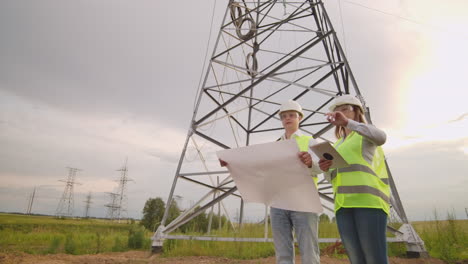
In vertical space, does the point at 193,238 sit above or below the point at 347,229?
below

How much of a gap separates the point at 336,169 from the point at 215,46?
5.51 meters

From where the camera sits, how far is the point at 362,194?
188 centimetres

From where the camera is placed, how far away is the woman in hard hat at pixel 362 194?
1.78 metres

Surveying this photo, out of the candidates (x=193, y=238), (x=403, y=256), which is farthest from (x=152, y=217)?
(x=403, y=256)

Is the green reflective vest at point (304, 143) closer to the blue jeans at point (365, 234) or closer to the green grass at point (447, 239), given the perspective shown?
the blue jeans at point (365, 234)

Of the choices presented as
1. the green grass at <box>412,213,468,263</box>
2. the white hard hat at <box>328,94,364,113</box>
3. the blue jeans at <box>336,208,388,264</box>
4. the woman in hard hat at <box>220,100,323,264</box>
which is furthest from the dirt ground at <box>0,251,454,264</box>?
the white hard hat at <box>328,94,364,113</box>

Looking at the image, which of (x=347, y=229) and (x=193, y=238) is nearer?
(x=347, y=229)

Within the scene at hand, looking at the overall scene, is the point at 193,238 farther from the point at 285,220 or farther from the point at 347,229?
the point at 347,229

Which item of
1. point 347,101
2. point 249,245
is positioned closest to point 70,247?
point 249,245

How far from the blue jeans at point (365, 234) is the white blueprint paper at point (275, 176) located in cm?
37

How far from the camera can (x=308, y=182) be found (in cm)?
237

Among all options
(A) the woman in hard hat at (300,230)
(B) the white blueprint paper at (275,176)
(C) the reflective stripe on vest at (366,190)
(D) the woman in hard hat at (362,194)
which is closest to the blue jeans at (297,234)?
(A) the woman in hard hat at (300,230)

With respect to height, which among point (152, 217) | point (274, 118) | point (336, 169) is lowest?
point (152, 217)

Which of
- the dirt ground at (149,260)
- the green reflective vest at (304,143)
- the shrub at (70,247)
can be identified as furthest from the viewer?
the shrub at (70,247)
